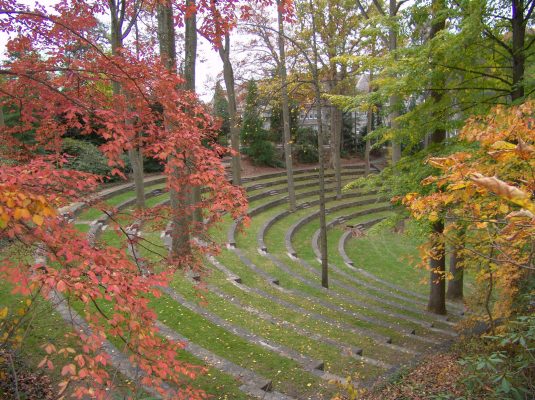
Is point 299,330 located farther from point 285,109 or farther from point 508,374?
point 285,109

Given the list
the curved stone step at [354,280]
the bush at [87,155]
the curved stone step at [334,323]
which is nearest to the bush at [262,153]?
the curved stone step at [354,280]

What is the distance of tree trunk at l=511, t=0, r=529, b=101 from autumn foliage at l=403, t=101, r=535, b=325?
2.03 m

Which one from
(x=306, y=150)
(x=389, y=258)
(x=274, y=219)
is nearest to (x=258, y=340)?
(x=389, y=258)

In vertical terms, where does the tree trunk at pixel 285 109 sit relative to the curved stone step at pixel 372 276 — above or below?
above

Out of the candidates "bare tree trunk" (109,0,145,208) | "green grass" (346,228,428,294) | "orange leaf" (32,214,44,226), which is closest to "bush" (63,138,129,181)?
"bare tree trunk" (109,0,145,208)

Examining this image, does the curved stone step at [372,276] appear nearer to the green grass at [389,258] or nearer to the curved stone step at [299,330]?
the green grass at [389,258]

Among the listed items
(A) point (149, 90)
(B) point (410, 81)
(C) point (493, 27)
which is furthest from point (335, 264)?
(A) point (149, 90)

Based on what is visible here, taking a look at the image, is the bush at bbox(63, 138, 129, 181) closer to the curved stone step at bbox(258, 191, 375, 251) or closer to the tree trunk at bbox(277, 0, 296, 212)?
the curved stone step at bbox(258, 191, 375, 251)

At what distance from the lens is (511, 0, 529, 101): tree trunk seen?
23.6 feet

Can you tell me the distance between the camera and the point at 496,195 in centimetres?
257

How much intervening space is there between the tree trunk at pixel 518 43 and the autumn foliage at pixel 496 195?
203 cm

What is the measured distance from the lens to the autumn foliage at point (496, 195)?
7.53 feet

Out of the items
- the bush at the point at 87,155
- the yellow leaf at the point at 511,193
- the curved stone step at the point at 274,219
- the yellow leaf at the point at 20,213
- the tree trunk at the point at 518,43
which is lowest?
the curved stone step at the point at 274,219

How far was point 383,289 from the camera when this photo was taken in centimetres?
1284
